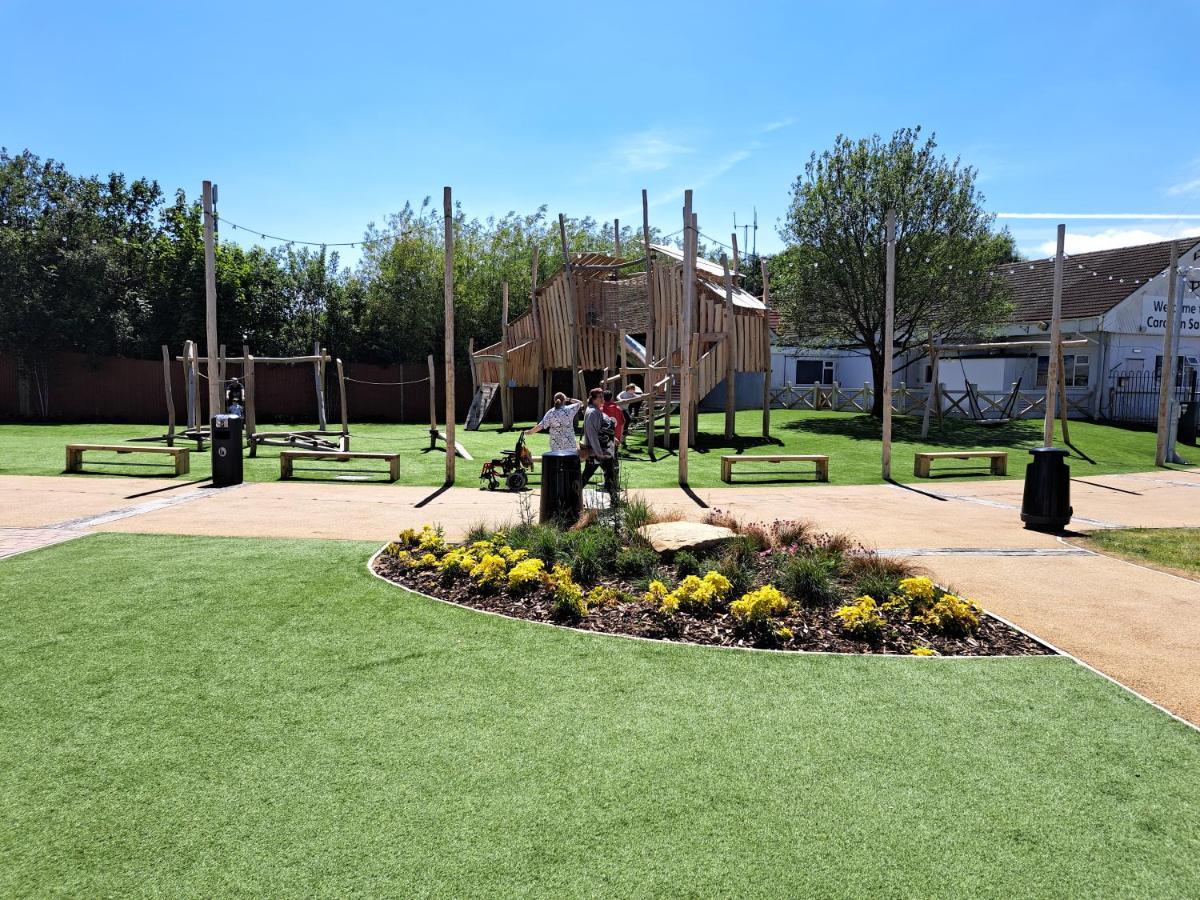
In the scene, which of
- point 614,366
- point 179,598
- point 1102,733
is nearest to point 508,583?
point 179,598

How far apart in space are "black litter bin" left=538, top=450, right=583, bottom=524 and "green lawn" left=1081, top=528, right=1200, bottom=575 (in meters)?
5.91

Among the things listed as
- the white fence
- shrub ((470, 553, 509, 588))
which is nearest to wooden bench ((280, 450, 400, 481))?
shrub ((470, 553, 509, 588))

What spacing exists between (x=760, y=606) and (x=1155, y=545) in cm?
641

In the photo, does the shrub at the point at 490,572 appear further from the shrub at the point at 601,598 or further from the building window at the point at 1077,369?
the building window at the point at 1077,369

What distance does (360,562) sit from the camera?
8023 mm

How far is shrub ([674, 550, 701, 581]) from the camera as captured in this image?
23.3 ft

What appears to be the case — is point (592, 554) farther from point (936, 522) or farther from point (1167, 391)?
point (1167, 391)

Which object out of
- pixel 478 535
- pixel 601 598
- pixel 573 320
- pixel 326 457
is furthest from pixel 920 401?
pixel 601 598

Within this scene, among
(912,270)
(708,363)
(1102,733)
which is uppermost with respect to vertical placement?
(912,270)

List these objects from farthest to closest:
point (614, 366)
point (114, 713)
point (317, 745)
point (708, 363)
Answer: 1. point (614, 366)
2. point (708, 363)
3. point (114, 713)
4. point (317, 745)

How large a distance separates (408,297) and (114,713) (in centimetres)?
3342

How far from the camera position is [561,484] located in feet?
30.4

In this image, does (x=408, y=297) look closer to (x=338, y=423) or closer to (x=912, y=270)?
A: (x=338, y=423)

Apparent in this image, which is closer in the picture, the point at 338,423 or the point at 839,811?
the point at 839,811
